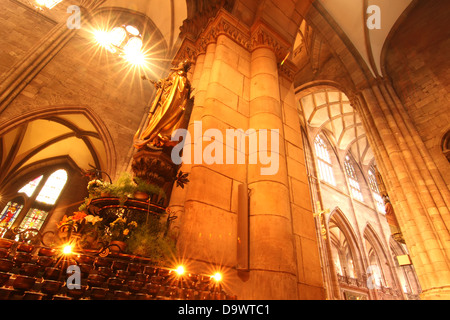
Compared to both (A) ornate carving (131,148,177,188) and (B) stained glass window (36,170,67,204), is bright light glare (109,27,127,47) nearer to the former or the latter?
(B) stained glass window (36,170,67,204)

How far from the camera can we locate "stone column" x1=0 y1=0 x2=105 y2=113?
6.76 meters

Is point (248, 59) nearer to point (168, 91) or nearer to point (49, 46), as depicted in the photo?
point (168, 91)

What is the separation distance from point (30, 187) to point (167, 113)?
49.5 feet

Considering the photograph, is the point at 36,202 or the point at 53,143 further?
the point at 36,202

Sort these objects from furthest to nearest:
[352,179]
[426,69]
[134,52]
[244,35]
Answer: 1. [352,179]
2. [134,52]
3. [426,69]
4. [244,35]

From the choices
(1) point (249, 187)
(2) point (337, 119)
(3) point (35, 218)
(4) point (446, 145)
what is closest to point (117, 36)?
(3) point (35, 218)

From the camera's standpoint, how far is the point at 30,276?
1479 millimetres

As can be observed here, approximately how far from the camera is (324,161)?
Result: 19141 millimetres

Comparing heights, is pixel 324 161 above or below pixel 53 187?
above

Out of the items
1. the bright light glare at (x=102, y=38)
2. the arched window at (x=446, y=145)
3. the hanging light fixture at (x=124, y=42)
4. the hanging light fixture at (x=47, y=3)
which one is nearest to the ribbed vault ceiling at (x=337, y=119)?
the arched window at (x=446, y=145)

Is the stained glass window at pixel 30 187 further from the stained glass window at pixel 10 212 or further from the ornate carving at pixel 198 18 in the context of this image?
the ornate carving at pixel 198 18

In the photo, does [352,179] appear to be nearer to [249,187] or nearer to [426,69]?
[426,69]

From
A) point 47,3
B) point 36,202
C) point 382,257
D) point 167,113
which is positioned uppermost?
point 47,3
